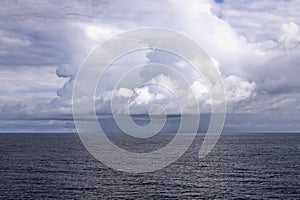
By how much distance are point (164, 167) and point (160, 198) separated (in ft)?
219

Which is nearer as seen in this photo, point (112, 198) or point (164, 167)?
point (112, 198)

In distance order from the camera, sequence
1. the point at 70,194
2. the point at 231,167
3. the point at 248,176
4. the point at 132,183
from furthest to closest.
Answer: the point at 231,167 → the point at 248,176 → the point at 132,183 → the point at 70,194

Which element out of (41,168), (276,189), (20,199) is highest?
(41,168)

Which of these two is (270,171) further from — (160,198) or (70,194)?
(70,194)

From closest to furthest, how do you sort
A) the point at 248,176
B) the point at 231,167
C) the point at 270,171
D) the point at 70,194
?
1. the point at 70,194
2. the point at 248,176
3. the point at 270,171
4. the point at 231,167

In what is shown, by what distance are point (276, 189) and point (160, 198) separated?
118ft

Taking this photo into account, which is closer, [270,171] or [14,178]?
[14,178]

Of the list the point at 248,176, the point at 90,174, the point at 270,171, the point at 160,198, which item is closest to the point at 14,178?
the point at 90,174

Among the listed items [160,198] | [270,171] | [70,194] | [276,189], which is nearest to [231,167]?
[270,171]

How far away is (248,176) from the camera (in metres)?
141

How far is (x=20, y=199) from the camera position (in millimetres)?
100125

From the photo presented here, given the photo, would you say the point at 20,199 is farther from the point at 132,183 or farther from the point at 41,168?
the point at 41,168

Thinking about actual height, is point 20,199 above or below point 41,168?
below

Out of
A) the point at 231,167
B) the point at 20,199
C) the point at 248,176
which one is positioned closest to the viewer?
the point at 20,199
